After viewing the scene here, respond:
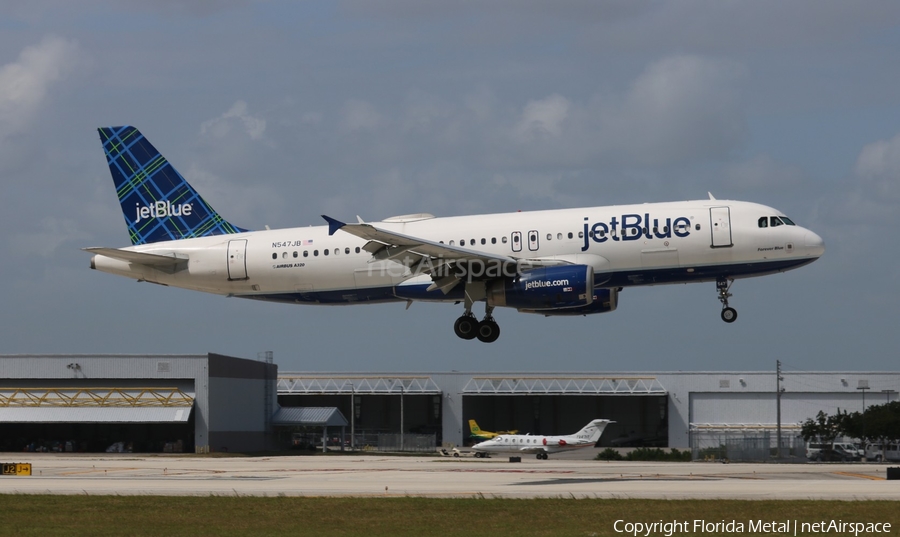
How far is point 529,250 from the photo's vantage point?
158ft

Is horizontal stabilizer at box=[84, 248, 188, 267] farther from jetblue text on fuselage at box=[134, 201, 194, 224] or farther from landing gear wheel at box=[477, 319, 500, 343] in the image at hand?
landing gear wheel at box=[477, 319, 500, 343]

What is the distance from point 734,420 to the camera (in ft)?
411

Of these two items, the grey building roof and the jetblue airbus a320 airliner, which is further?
the grey building roof

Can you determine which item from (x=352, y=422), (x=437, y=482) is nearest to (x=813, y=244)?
(x=437, y=482)

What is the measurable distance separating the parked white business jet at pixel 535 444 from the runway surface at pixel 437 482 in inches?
1208

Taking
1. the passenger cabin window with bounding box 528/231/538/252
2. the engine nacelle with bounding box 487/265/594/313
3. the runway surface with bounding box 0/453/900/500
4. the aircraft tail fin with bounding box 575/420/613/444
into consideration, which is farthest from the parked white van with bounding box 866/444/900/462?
the passenger cabin window with bounding box 528/231/538/252

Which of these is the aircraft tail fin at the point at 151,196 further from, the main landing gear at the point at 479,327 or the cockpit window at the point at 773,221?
the cockpit window at the point at 773,221

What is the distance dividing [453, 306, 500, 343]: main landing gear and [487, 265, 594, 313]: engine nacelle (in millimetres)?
2947

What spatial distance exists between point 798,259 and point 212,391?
→ 5952 centimetres

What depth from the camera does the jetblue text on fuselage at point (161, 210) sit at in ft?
187

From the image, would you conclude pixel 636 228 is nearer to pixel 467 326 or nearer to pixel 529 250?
pixel 529 250

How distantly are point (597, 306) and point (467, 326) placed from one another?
19.3ft

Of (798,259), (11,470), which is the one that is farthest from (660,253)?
(11,470)

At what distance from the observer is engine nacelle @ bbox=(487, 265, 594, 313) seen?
46031 millimetres
